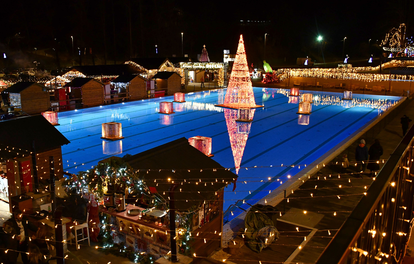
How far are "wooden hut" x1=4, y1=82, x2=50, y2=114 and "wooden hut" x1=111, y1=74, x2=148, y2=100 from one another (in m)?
6.45

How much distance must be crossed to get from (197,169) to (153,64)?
30188 mm

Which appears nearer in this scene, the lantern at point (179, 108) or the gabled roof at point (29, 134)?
the gabled roof at point (29, 134)

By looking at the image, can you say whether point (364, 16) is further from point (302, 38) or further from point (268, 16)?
point (268, 16)

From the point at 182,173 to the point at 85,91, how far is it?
19140 millimetres

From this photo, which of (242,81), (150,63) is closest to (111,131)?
(242,81)

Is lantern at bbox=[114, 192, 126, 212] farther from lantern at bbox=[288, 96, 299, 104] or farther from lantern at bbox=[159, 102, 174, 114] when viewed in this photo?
lantern at bbox=[288, 96, 299, 104]

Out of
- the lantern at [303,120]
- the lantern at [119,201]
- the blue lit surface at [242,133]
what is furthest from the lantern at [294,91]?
the lantern at [119,201]

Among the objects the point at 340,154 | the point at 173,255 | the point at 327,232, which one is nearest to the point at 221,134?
the point at 340,154

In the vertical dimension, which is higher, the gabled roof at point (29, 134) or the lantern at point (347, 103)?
the gabled roof at point (29, 134)

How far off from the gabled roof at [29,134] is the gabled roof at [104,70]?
2127cm

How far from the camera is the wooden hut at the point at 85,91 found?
22.8 m

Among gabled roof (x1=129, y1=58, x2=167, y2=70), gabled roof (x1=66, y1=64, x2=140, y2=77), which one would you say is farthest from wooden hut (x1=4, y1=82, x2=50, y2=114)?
gabled roof (x1=129, y1=58, x2=167, y2=70)

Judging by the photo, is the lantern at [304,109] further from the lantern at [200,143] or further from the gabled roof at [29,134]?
the gabled roof at [29,134]

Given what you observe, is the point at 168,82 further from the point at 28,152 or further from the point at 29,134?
the point at 28,152
